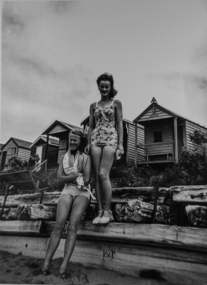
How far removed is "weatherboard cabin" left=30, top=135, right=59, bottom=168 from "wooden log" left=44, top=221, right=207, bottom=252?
594 inches

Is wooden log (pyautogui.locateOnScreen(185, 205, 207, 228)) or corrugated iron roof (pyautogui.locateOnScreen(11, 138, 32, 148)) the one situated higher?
corrugated iron roof (pyautogui.locateOnScreen(11, 138, 32, 148))

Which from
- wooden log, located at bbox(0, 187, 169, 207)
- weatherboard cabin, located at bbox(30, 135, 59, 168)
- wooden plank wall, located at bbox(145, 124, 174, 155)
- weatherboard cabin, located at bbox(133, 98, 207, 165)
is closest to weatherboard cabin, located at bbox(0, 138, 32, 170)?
weatherboard cabin, located at bbox(30, 135, 59, 168)

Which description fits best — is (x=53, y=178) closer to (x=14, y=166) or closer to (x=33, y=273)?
(x=14, y=166)

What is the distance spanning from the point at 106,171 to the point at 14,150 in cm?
1877

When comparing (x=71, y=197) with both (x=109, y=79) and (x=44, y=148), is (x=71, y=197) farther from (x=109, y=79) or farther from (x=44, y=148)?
(x=44, y=148)

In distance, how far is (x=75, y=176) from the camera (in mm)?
2656

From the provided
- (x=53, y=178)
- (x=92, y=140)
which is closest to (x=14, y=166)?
(x=53, y=178)

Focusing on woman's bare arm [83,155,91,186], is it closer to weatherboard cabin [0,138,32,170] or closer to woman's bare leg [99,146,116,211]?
woman's bare leg [99,146,116,211]

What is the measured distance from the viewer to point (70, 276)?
2262 mm

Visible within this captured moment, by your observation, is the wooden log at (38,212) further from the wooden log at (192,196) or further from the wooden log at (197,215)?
the wooden log at (197,215)

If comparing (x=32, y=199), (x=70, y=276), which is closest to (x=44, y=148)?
(x=32, y=199)

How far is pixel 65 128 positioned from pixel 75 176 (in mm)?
13815

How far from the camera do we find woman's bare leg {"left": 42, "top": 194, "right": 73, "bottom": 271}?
228 centimetres

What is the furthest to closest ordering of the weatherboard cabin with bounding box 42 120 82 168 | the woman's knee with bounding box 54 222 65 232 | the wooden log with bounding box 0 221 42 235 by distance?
the weatherboard cabin with bounding box 42 120 82 168 < the wooden log with bounding box 0 221 42 235 < the woman's knee with bounding box 54 222 65 232
